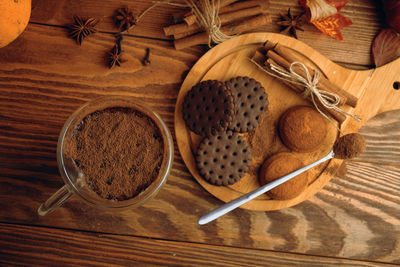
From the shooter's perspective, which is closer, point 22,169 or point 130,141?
point 130,141

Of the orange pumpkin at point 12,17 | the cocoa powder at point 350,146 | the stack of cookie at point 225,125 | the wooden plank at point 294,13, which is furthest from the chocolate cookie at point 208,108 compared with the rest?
the orange pumpkin at point 12,17

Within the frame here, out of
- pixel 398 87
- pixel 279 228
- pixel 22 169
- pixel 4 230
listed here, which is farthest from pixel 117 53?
pixel 398 87

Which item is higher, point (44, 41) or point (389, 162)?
point (44, 41)

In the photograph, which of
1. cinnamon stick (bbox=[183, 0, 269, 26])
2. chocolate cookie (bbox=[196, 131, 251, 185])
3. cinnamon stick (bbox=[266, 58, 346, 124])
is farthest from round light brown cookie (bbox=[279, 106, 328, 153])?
cinnamon stick (bbox=[183, 0, 269, 26])

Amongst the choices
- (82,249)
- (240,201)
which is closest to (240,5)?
(240,201)

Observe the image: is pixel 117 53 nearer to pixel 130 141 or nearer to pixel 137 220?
pixel 130 141

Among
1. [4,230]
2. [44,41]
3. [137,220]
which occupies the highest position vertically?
[44,41]

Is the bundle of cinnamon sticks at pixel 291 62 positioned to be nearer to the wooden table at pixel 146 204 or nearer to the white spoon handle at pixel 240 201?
the wooden table at pixel 146 204
